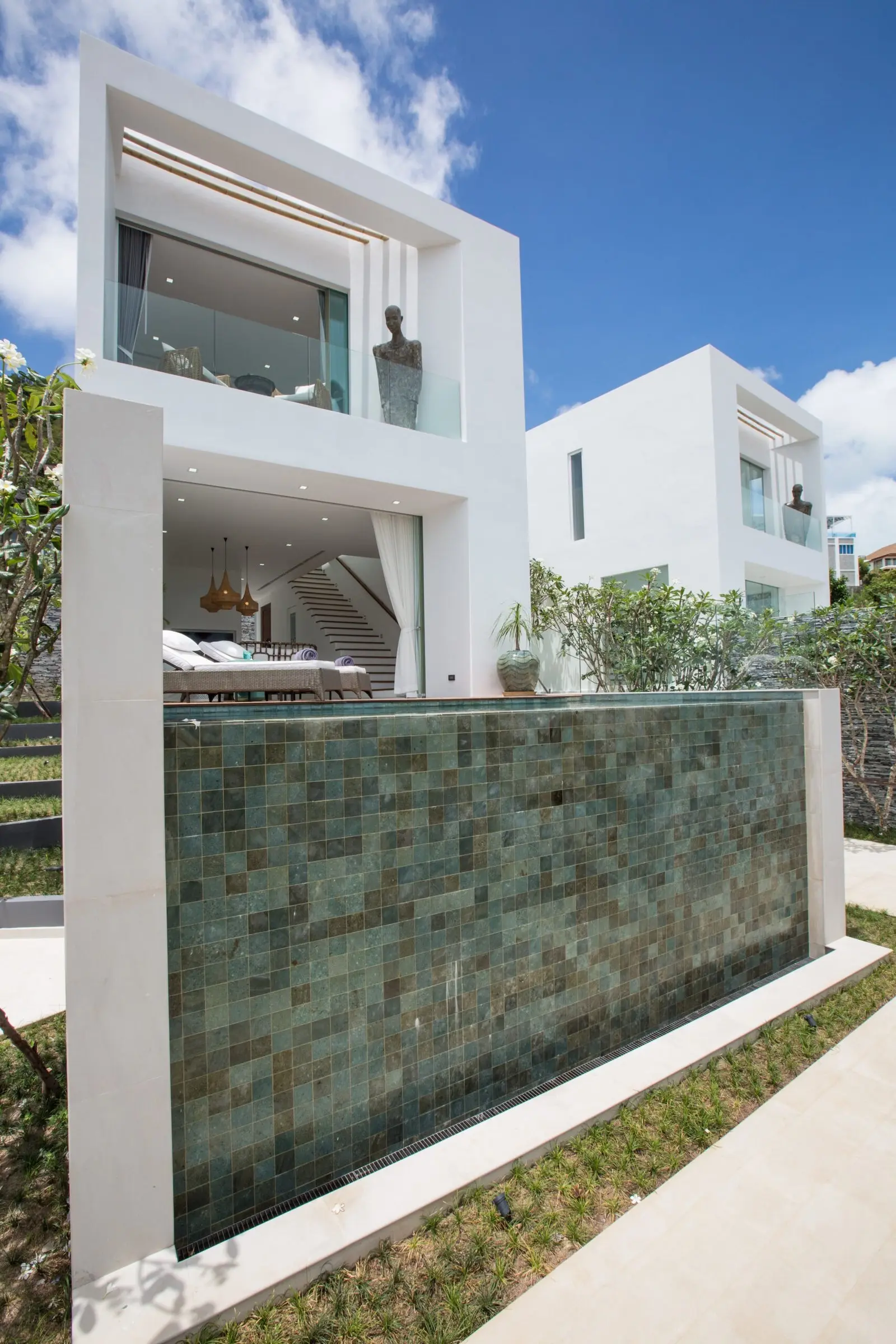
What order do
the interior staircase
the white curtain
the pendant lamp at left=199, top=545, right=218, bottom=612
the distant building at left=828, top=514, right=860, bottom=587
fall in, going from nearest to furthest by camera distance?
the white curtain → the pendant lamp at left=199, top=545, right=218, bottom=612 → the interior staircase → the distant building at left=828, top=514, right=860, bottom=587

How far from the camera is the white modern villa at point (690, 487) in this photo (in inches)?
444

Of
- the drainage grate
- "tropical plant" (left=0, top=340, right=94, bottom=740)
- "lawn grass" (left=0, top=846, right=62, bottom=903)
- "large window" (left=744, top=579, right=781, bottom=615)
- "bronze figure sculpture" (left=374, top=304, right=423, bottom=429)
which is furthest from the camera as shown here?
"large window" (left=744, top=579, right=781, bottom=615)

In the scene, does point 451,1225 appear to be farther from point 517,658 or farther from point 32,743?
point 32,743

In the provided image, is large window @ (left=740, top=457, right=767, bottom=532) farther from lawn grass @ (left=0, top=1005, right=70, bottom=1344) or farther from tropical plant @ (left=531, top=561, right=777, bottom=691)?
lawn grass @ (left=0, top=1005, right=70, bottom=1344)

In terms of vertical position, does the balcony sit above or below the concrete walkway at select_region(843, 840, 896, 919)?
above

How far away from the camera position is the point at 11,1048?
3.57m

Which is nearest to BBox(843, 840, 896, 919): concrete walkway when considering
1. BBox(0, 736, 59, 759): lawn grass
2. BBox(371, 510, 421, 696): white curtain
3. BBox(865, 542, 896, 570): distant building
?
BBox(371, 510, 421, 696): white curtain

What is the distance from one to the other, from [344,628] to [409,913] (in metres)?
9.93

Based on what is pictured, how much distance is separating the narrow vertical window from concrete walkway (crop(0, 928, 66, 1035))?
36.6 feet

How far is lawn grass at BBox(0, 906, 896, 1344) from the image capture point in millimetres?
1943

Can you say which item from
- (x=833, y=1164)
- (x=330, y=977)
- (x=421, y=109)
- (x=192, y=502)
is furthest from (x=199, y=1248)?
(x=421, y=109)

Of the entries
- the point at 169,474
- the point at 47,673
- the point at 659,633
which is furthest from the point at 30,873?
the point at 659,633

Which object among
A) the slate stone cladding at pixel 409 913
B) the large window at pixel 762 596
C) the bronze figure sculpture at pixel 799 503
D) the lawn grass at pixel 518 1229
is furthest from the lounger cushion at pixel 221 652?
the bronze figure sculpture at pixel 799 503

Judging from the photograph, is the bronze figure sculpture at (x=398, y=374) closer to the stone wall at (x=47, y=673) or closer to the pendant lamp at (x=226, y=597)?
the pendant lamp at (x=226, y=597)
